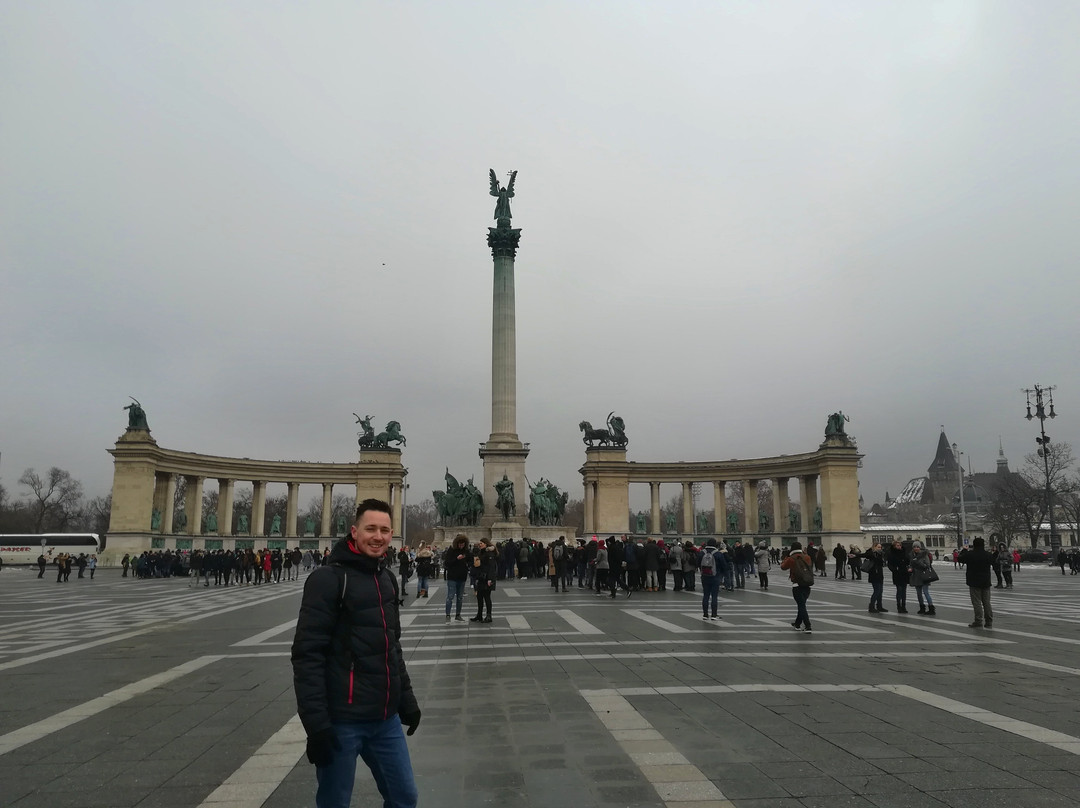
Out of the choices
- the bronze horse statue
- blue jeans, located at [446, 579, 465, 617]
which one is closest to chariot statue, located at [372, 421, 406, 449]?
the bronze horse statue

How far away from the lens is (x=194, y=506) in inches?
2926

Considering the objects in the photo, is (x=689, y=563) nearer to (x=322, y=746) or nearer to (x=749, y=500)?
(x=322, y=746)

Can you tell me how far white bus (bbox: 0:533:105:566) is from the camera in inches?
2442

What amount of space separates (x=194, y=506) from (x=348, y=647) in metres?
78.3

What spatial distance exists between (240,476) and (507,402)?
37.6 meters

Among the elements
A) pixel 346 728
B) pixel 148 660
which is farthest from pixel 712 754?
pixel 148 660

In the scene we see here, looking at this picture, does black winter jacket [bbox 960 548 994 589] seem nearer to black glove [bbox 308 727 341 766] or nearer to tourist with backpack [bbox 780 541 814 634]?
tourist with backpack [bbox 780 541 814 634]

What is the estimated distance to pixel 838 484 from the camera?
70.6m

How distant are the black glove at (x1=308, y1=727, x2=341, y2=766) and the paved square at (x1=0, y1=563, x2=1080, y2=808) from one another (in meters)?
1.83

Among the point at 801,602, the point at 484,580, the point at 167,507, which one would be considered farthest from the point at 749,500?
the point at 484,580

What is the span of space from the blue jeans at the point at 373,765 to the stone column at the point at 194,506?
249ft

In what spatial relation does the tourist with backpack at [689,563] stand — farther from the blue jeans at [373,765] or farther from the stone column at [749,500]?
the stone column at [749,500]

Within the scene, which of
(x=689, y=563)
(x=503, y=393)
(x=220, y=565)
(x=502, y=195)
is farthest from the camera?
(x=502, y=195)

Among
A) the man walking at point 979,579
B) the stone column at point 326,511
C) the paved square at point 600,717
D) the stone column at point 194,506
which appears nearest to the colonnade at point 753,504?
the stone column at point 326,511
